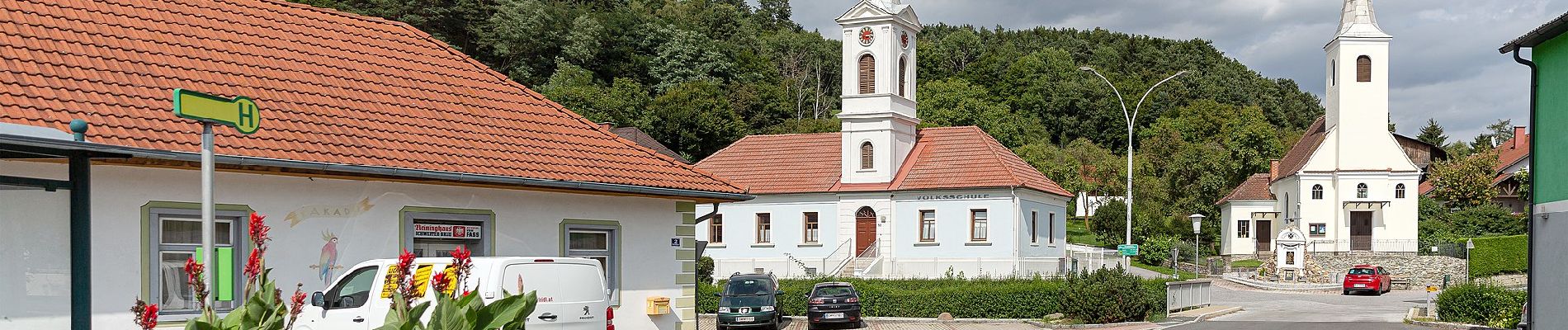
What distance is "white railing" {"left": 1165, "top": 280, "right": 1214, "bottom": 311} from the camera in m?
32.2

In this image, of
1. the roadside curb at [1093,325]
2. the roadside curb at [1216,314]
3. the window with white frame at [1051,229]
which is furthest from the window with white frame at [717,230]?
the roadside curb at [1093,325]

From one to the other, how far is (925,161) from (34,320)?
41752 millimetres

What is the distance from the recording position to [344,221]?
15.1 metres

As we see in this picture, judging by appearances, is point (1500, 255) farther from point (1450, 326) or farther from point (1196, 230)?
point (1450, 326)

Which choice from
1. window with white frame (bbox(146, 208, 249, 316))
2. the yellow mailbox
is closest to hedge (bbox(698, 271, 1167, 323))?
the yellow mailbox

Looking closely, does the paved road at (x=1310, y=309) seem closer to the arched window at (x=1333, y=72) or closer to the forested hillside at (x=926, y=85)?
the arched window at (x=1333, y=72)

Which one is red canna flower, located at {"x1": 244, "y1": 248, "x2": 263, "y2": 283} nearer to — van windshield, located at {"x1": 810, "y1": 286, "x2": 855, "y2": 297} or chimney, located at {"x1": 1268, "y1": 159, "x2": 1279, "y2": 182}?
van windshield, located at {"x1": 810, "y1": 286, "x2": 855, "y2": 297}

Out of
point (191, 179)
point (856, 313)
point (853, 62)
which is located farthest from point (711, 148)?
point (191, 179)

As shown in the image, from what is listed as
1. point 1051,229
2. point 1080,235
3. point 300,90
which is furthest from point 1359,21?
point 300,90

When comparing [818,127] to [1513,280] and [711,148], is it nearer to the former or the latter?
[711,148]

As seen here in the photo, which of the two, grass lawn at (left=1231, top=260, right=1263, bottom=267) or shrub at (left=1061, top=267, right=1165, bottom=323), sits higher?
shrub at (left=1061, top=267, right=1165, bottom=323)

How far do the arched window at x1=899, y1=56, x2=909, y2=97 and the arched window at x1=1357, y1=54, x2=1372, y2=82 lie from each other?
30996 mm

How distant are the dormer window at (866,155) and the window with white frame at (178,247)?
36.4 m

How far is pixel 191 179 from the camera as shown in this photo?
1358 cm
